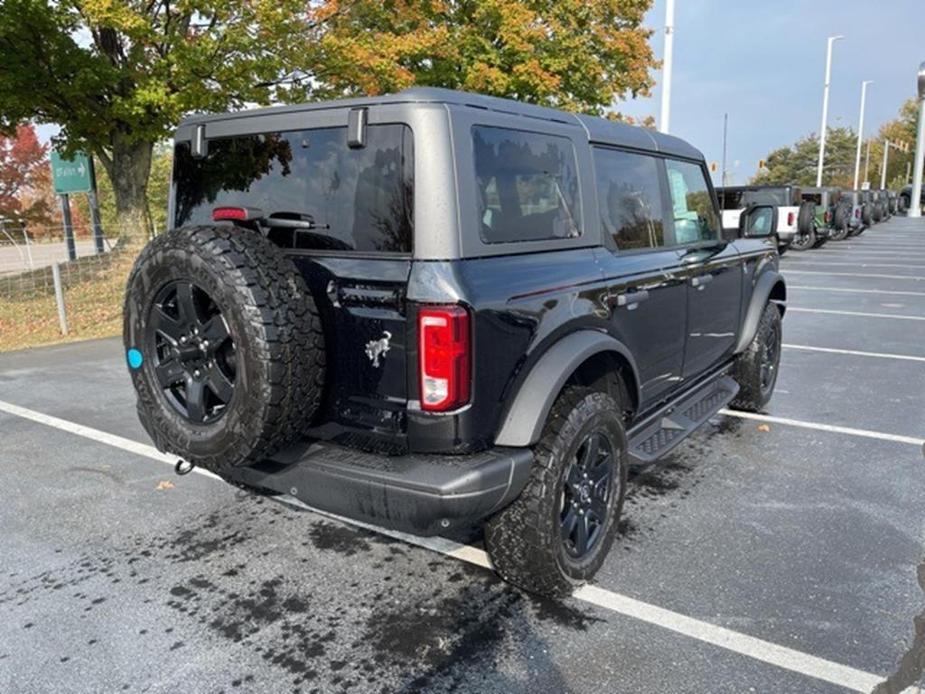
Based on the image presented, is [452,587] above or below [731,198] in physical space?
below

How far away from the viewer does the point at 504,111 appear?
284 centimetres

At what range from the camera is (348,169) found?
2703 millimetres

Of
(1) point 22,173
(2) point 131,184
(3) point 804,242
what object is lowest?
(3) point 804,242

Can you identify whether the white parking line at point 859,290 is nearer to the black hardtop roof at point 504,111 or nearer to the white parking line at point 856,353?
the white parking line at point 856,353

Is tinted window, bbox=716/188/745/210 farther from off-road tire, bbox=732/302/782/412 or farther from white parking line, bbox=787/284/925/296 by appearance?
off-road tire, bbox=732/302/782/412

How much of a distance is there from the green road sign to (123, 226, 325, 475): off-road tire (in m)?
12.1

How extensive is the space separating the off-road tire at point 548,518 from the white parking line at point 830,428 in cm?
293

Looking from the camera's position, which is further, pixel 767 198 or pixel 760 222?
pixel 767 198

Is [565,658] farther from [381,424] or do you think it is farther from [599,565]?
[381,424]

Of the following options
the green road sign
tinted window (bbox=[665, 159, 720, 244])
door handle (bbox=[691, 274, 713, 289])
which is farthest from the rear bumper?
the green road sign

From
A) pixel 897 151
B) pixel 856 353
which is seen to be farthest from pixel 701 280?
pixel 897 151

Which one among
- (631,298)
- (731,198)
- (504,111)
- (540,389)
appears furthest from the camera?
(731,198)

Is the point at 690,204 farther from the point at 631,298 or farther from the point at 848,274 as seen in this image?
the point at 848,274

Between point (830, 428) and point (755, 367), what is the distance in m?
0.69
